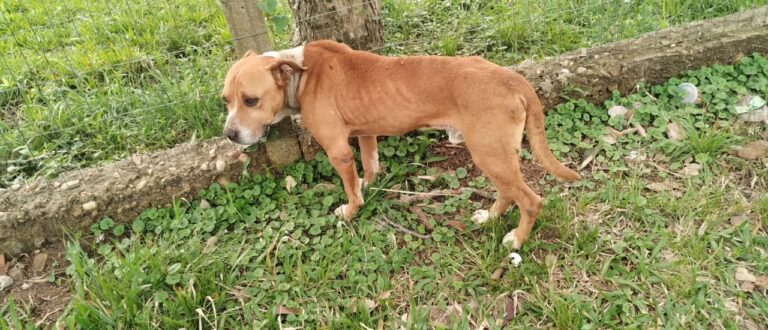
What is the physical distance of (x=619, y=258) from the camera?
3105 millimetres

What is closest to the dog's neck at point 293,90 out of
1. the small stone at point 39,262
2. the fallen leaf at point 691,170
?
the small stone at point 39,262

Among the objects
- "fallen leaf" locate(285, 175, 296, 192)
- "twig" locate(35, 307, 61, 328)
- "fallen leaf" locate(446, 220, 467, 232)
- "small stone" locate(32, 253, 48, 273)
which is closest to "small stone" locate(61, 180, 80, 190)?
"small stone" locate(32, 253, 48, 273)

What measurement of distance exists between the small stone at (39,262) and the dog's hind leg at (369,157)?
208 cm

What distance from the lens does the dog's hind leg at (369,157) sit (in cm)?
369

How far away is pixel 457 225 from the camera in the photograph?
3.43 metres

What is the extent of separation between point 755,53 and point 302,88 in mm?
3731

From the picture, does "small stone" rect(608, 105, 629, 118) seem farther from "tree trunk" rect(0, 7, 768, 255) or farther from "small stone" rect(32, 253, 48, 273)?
"small stone" rect(32, 253, 48, 273)

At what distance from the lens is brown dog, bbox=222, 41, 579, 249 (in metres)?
2.90

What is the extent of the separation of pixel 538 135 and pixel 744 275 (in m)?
1.35

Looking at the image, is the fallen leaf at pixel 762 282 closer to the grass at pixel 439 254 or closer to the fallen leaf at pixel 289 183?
the grass at pixel 439 254

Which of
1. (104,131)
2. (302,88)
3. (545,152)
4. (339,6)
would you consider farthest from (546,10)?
(104,131)

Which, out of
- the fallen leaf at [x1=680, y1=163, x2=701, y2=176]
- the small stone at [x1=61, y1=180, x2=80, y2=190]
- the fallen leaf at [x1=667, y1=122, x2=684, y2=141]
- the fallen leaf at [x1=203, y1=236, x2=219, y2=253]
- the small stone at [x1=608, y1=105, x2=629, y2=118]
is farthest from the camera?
the small stone at [x1=608, y1=105, x2=629, y2=118]

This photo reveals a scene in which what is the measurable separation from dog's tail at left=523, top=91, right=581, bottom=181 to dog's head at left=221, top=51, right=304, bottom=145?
1319mm

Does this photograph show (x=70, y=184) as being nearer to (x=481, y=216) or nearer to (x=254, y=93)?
(x=254, y=93)
